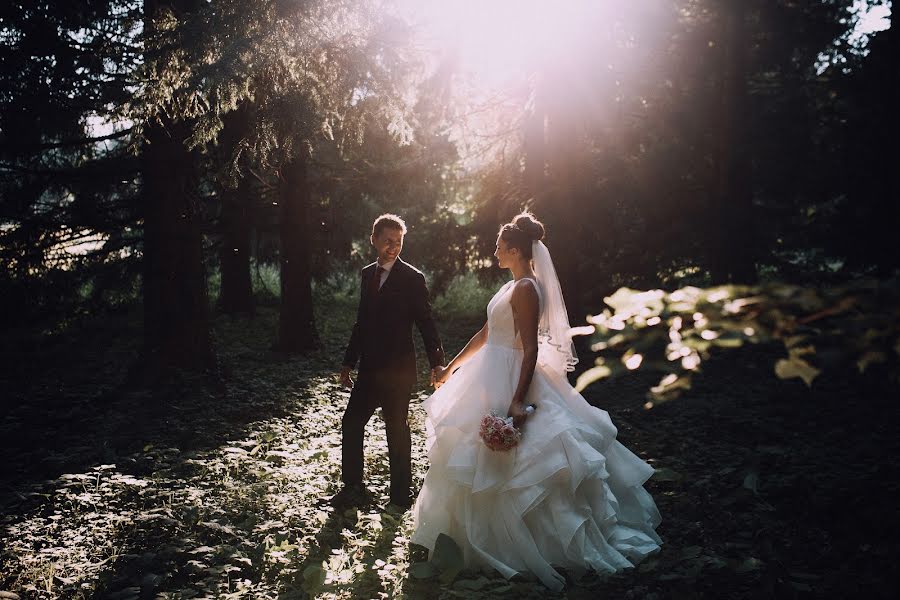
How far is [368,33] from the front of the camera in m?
7.07

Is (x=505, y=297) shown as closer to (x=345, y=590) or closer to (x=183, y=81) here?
(x=345, y=590)

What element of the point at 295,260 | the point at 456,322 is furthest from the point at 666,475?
the point at 456,322

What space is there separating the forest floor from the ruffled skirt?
19 cm

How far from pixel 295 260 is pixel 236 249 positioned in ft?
13.3

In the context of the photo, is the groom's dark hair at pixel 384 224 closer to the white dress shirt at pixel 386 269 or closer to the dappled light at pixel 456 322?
the dappled light at pixel 456 322

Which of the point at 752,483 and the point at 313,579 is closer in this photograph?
the point at 313,579

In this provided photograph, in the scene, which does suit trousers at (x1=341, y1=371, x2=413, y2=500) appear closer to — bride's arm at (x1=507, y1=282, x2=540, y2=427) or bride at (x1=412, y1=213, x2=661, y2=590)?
bride at (x1=412, y1=213, x2=661, y2=590)

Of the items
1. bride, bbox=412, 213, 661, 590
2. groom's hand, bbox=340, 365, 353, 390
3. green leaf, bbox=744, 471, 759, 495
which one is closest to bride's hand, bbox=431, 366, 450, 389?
bride, bbox=412, 213, 661, 590

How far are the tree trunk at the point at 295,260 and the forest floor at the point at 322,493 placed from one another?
260 centimetres

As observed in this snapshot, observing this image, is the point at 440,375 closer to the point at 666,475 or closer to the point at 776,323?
the point at 666,475

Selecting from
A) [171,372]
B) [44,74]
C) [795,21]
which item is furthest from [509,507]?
[795,21]

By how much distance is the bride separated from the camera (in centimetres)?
451

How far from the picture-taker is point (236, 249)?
16.8 m

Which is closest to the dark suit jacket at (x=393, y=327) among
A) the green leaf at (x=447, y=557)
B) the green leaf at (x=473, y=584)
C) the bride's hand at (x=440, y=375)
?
the bride's hand at (x=440, y=375)
